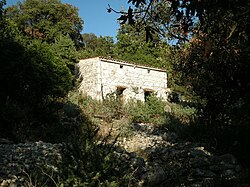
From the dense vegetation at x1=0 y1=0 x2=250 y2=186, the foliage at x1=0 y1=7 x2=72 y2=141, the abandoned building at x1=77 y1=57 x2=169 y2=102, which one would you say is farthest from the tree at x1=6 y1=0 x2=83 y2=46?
the foliage at x1=0 y1=7 x2=72 y2=141

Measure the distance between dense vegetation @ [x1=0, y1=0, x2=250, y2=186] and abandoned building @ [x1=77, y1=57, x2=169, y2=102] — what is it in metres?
1.49

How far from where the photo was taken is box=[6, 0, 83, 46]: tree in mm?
29281

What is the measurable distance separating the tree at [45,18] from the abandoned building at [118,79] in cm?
992

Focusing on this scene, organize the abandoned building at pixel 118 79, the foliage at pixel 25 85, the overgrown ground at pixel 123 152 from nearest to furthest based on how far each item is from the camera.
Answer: the overgrown ground at pixel 123 152 → the foliage at pixel 25 85 → the abandoned building at pixel 118 79

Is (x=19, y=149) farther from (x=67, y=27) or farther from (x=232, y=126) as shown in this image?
(x=67, y=27)

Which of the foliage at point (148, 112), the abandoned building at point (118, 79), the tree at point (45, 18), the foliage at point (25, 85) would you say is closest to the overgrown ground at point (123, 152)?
the foliage at point (148, 112)

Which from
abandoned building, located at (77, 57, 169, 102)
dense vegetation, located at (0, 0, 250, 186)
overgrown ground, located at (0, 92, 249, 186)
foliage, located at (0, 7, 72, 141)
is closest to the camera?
dense vegetation, located at (0, 0, 250, 186)

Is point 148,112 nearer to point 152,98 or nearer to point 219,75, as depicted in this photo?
point 152,98

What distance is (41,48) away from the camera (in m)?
13.3

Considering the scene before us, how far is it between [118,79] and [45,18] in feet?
51.1

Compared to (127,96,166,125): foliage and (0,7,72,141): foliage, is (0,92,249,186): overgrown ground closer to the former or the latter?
(127,96,166,125): foliage

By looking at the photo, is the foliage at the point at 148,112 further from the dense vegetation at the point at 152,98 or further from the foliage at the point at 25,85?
the foliage at the point at 25,85

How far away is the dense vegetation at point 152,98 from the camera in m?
3.86

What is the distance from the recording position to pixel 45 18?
31.6 metres
